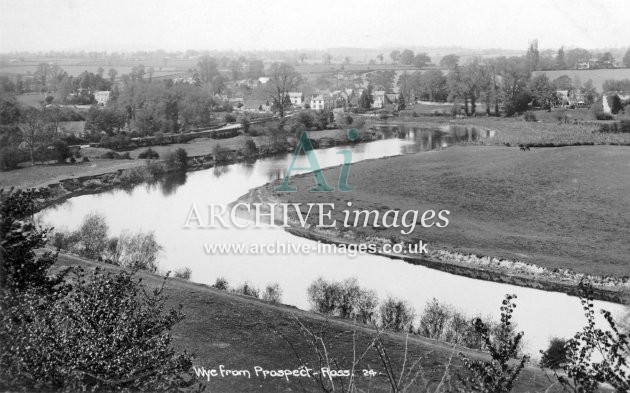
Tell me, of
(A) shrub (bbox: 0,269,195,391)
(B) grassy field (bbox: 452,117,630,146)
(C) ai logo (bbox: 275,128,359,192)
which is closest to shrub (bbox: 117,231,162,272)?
(C) ai logo (bbox: 275,128,359,192)

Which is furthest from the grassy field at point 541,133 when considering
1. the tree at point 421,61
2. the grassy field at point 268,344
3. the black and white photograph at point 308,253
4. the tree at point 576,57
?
the tree at point 421,61

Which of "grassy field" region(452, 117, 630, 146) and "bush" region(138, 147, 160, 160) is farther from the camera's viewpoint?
"bush" region(138, 147, 160, 160)

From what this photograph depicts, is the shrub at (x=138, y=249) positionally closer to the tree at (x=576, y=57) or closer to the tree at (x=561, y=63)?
the tree at (x=561, y=63)

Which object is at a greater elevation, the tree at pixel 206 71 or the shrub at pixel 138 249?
the tree at pixel 206 71

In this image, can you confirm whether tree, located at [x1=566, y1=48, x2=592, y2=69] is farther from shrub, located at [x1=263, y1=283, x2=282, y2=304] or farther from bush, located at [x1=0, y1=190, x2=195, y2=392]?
bush, located at [x1=0, y1=190, x2=195, y2=392]

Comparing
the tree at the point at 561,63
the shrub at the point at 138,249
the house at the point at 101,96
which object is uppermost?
the tree at the point at 561,63

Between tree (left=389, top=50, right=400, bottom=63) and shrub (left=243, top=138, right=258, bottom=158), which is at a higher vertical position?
tree (left=389, top=50, right=400, bottom=63)
